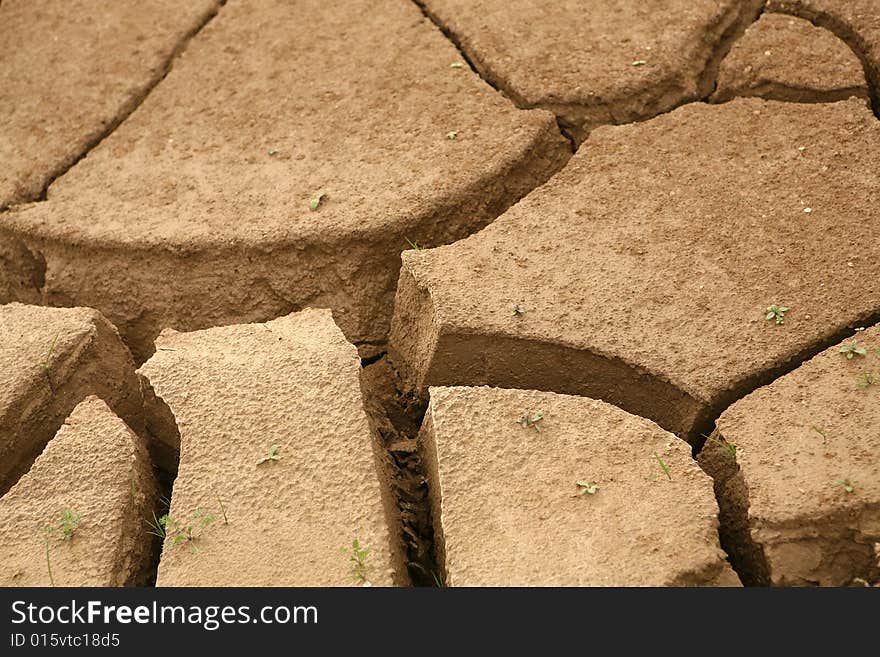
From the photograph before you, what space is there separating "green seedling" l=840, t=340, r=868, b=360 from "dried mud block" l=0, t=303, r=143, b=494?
1351 mm

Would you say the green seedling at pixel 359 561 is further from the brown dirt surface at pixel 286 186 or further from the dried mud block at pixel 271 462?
the brown dirt surface at pixel 286 186

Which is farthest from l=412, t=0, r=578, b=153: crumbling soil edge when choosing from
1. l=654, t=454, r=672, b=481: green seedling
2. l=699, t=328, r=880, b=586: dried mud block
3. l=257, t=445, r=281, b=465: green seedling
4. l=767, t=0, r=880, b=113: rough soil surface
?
l=257, t=445, r=281, b=465: green seedling

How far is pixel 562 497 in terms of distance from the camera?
6.19 feet

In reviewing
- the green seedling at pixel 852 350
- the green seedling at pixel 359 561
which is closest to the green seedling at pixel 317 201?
the green seedling at pixel 359 561

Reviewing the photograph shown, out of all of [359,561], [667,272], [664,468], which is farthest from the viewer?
[667,272]

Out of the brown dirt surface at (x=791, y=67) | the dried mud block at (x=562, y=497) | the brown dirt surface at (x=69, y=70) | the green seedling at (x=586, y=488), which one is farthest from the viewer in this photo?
the brown dirt surface at (x=69, y=70)

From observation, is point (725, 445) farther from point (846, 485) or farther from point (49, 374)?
point (49, 374)

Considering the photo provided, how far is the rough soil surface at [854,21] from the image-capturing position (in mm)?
2736

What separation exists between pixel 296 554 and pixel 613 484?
20.1 inches

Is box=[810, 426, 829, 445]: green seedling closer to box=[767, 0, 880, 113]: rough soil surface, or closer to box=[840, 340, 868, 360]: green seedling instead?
box=[840, 340, 868, 360]: green seedling

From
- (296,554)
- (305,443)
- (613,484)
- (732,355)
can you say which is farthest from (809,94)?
(296,554)

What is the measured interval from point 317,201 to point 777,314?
974 mm

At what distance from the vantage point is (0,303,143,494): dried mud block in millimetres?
2201

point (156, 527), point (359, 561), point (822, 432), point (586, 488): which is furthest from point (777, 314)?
point (156, 527)
